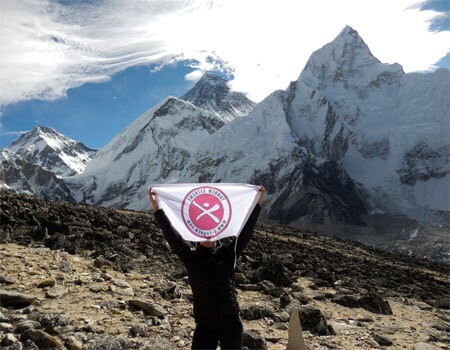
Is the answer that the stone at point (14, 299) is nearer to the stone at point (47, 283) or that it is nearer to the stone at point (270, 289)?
the stone at point (47, 283)

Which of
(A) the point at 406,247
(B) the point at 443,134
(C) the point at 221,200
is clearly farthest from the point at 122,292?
(B) the point at 443,134

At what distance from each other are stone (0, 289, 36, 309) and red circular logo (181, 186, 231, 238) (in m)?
3.32

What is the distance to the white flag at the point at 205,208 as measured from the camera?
19.6 ft

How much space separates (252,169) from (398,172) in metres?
68.3

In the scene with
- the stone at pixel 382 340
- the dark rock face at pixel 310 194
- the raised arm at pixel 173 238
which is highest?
the dark rock face at pixel 310 194

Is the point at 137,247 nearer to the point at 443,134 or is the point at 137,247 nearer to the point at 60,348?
the point at 60,348

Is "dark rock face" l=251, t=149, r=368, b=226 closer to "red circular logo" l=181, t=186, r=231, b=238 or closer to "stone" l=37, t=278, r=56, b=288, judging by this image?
"stone" l=37, t=278, r=56, b=288

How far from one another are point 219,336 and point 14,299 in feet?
12.8

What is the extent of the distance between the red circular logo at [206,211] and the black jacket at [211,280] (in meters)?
0.36

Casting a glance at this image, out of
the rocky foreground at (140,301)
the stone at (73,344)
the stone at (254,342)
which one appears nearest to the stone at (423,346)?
the rocky foreground at (140,301)

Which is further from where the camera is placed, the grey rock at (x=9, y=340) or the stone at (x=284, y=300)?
the stone at (x=284, y=300)

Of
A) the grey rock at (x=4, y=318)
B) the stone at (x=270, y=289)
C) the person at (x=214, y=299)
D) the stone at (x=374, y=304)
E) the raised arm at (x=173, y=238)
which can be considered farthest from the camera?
the stone at (x=374, y=304)

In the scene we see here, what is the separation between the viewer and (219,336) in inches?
210

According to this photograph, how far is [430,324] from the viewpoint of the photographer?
38.2ft
